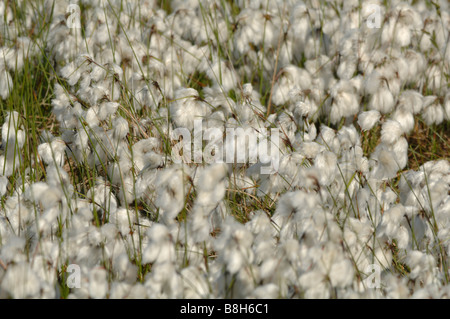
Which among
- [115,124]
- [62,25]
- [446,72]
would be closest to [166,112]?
[115,124]

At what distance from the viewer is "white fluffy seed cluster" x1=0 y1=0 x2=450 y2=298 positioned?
2.12 metres

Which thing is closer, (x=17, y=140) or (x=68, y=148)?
(x=17, y=140)

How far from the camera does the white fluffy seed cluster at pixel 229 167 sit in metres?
2.12

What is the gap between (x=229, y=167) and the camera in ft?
9.56

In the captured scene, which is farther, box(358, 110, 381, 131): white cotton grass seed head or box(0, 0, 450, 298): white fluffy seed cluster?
box(358, 110, 381, 131): white cotton grass seed head

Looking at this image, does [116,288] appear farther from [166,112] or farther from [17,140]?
[166,112]

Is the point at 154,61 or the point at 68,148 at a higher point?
the point at 154,61

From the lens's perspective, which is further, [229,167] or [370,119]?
[370,119]

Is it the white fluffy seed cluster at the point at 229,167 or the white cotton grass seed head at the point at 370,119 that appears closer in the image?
the white fluffy seed cluster at the point at 229,167

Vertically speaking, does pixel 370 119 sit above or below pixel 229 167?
above

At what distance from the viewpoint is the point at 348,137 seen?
3268mm

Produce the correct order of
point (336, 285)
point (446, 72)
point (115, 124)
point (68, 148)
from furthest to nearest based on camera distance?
1. point (446, 72)
2. point (68, 148)
3. point (115, 124)
4. point (336, 285)

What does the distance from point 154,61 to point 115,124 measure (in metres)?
1.07
